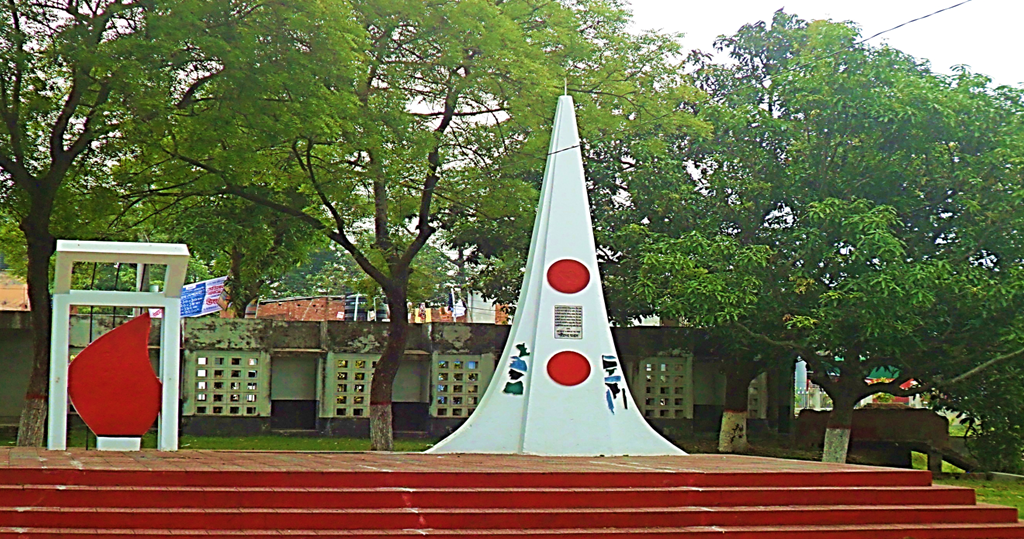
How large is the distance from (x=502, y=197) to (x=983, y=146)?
7.09 meters

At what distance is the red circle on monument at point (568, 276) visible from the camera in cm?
1314

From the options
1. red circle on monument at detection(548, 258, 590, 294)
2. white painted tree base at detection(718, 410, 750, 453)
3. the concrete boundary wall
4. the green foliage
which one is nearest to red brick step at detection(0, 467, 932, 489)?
red circle on monument at detection(548, 258, 590, 294)

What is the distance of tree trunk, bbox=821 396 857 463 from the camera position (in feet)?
58.9

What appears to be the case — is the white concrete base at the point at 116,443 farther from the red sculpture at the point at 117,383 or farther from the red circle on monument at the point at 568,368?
the red circle on monument at the point at 568,368

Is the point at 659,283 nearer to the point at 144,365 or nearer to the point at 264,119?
the point at 264,119

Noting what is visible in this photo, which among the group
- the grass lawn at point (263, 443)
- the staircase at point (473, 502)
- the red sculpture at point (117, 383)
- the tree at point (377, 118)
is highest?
the tree at point (377, 118)

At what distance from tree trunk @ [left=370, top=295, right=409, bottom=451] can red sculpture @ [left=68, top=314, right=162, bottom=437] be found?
636 cm

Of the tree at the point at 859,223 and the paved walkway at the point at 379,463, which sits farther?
the tree at the point at 859,223

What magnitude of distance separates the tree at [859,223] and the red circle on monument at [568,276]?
3.37m

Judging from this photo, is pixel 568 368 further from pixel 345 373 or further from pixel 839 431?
pixel 345 373

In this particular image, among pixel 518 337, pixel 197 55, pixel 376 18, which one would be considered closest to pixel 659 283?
pixel 518 337

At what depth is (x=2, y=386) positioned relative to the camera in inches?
786

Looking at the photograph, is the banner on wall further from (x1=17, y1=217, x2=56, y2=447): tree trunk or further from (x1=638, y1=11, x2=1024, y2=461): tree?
(x1=638, y1=11, x2=1024, y2=461): tree

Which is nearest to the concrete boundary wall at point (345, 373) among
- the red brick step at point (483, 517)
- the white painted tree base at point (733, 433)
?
the white painted tree base at point (733, 433)
